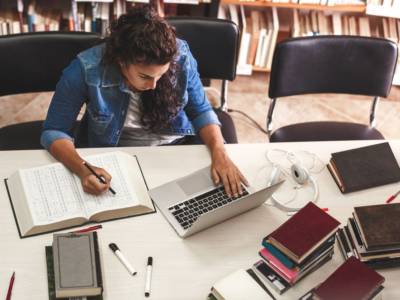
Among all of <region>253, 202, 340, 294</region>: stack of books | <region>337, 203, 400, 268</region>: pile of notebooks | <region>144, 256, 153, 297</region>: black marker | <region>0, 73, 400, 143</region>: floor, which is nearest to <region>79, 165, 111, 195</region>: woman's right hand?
<region>144, 256, 153, 297</region>: black marker

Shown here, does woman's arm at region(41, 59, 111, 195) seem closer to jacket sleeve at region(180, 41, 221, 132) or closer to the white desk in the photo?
the white desk

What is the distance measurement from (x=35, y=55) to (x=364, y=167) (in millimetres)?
1195

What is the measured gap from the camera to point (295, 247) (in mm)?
1389

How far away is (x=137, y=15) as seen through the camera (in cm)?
167

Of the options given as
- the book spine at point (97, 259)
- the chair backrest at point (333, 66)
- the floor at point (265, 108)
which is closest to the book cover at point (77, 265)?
the book spine at point (97, 259)

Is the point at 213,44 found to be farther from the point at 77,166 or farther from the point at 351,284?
the point at 351,284

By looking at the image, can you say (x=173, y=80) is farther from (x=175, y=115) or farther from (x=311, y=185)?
(x=311, y=185)

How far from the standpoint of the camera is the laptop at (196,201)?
1532 mm

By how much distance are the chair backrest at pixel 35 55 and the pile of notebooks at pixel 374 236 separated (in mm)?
1093

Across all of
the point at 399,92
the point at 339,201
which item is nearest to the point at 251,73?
the point at 399,92

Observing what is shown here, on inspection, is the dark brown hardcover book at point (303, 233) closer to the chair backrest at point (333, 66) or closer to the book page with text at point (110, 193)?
the book page with text at point (110, 193)

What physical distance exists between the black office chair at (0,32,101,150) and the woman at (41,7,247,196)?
0.26 metres

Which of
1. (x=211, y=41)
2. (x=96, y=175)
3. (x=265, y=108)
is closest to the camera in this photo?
(x=96, y=175)

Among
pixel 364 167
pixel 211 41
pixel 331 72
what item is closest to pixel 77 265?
pixel 364 167
